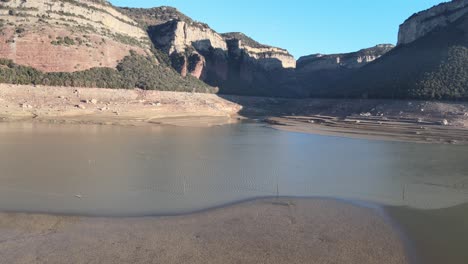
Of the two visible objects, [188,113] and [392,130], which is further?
[188,113]

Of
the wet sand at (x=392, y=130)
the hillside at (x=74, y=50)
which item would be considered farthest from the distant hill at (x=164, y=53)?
the wet sand at (x=392, y=130)

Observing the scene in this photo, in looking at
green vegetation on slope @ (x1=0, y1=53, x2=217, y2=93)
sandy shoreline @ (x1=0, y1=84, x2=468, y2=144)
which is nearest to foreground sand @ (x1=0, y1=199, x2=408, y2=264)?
sandy shoreline @ (x1=0, y1=84, x2=468, y2=144)

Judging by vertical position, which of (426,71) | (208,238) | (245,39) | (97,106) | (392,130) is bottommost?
(392,130)

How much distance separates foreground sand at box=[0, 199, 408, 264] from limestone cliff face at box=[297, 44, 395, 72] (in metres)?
121

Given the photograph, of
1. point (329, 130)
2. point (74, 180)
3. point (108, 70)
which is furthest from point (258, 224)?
point (108, 70)

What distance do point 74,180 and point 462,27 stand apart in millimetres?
71635

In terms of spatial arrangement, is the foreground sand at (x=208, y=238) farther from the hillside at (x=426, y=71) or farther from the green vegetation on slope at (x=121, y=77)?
the hillside at (x=426, y=71)

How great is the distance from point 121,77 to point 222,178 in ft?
156

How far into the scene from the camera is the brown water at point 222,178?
38.9 feet

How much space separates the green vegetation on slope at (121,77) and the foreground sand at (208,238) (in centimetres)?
4249

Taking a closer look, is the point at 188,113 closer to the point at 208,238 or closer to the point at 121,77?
the point at 121,77

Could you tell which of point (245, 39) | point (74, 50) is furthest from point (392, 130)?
point (245, 39)

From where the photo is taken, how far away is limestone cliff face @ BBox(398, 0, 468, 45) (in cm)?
7250

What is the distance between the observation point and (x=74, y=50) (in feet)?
190
